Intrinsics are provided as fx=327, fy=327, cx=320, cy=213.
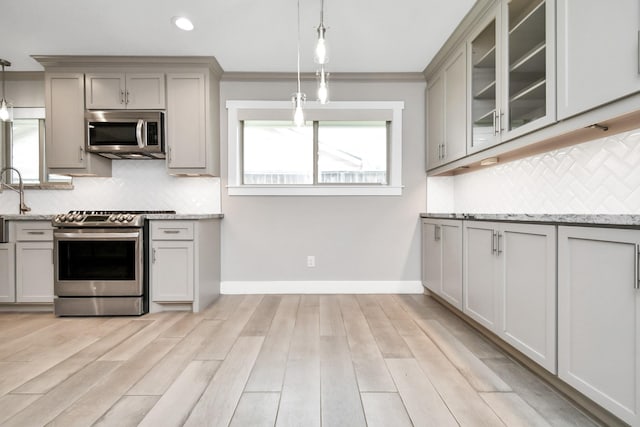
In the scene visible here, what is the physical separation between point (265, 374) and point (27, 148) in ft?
12.6

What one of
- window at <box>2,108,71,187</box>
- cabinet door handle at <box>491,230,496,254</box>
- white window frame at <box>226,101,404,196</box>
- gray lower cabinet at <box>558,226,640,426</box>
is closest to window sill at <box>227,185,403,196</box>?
white window frame at <box>226,101,404,196</box>

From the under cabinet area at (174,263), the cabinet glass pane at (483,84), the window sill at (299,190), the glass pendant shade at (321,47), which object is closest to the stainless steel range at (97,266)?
the under cabinet area at (174,263)

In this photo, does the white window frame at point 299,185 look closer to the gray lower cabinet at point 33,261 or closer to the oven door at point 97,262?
the oven door at point 97,262

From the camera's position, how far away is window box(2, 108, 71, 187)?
11.9 ft

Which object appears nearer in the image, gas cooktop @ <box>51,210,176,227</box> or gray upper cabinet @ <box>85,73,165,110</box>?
gas cooktop @ <box>51,210,176,227</box>

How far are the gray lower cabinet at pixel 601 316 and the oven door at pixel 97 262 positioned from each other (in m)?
3.11

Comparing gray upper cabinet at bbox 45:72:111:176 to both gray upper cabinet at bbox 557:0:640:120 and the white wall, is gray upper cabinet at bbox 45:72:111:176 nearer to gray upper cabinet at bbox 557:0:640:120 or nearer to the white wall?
the white wall

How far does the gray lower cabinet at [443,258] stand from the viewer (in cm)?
272

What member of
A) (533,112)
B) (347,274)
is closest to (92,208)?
(347,274)

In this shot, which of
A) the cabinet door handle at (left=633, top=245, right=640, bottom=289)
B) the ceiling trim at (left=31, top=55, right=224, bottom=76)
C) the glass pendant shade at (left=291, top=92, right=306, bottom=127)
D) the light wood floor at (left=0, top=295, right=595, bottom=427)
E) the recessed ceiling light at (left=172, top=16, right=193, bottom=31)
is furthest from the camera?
the ceiling trim at (left=31, top=55, right=224, bottom=76)

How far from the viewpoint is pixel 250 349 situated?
7.16 feet

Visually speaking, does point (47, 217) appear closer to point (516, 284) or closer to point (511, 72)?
point (516, 284)

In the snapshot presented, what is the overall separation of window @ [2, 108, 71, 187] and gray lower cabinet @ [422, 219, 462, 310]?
3.97 meters

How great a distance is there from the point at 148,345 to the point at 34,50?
121 inches
